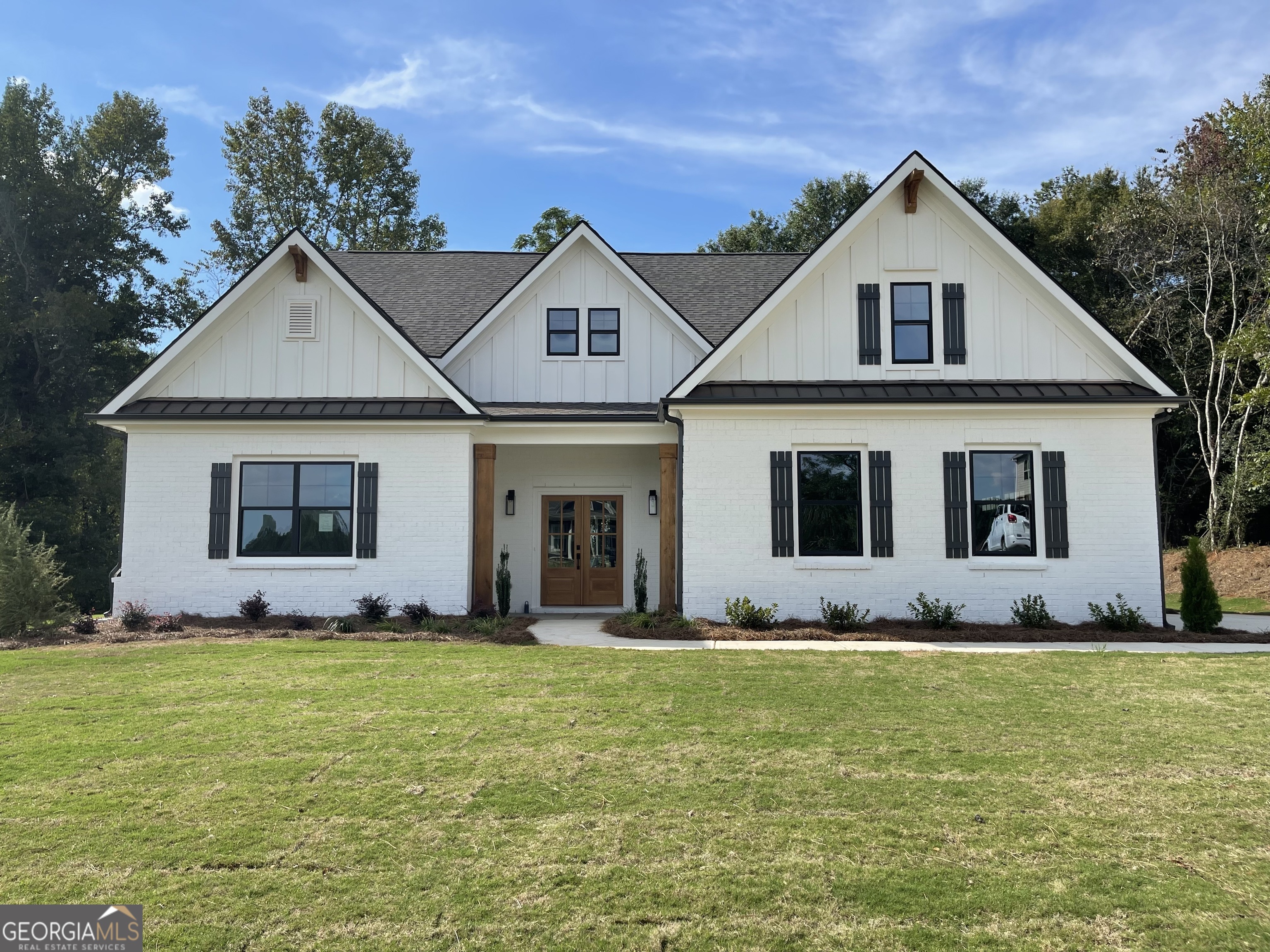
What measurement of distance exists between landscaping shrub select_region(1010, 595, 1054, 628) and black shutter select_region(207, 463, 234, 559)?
40.9ft

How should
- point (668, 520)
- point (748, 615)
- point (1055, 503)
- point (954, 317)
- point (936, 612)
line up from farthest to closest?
point (668, 520) → point (954, 317) → point (1055, 503) → point (936, 612) → point (748, 615)

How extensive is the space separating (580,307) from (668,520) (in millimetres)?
4569

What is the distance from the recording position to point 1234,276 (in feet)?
79.0

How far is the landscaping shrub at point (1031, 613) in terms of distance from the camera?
514 inches

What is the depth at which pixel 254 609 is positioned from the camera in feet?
44.5

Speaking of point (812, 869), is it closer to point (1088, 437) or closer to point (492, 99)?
point (1088, 437)

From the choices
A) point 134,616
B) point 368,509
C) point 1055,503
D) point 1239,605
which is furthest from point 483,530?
point 1239,605

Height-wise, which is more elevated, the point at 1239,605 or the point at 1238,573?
the point at 1238,573

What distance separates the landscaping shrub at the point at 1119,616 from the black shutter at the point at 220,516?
44.6 ft

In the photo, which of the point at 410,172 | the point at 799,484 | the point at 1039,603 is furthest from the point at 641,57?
the point at 410,172

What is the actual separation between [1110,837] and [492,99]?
550 inches

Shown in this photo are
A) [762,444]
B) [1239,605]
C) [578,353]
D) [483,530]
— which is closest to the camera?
[762,444]

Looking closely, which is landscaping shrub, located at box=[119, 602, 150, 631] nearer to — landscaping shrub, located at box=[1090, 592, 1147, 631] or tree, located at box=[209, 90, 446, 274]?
landscaping shrub, located at box=[1090, 592, 1147, 631]

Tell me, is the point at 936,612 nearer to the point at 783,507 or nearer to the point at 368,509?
the point at 783,507
